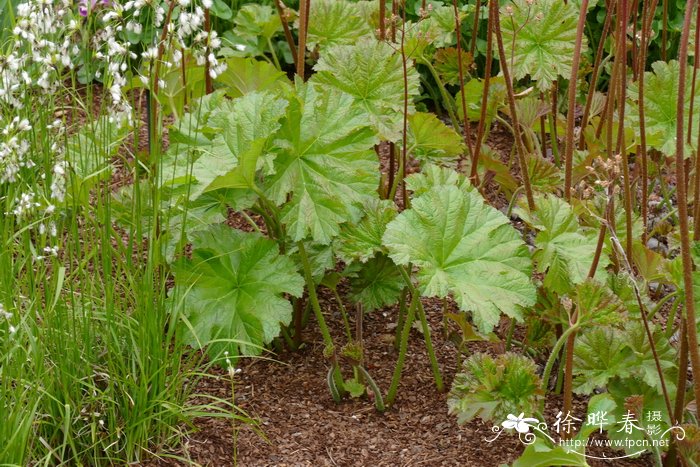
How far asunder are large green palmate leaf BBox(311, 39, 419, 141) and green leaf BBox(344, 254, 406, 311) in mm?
424

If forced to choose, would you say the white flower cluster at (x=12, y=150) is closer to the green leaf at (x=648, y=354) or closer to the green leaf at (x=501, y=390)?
the green leaf at (x=501, y=390)

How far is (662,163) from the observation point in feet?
12.1

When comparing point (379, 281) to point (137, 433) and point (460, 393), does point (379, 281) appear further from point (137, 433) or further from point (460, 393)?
point (137, 433)

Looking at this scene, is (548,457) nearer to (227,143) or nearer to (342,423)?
(342,423)

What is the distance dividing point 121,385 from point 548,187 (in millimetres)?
1407

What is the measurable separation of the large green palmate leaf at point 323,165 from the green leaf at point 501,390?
1.78ft

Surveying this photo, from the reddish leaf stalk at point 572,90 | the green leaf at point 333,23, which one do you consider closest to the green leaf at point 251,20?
the green leaf at point 333,23

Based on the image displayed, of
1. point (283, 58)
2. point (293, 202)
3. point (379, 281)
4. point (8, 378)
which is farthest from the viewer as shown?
point (283, 58)

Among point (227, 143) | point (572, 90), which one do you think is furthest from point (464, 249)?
point (227, 143)

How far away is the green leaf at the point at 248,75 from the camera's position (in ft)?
9.93

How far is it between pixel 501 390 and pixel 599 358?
32 cm

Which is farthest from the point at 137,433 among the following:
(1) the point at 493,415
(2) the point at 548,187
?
(2) the point at 548,187

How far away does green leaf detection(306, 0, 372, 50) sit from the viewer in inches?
129

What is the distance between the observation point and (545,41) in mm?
3264
